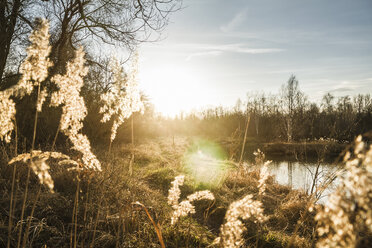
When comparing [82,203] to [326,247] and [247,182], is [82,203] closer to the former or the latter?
[326,247]

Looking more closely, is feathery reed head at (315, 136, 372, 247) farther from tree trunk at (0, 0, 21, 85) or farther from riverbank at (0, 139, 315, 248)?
tree trunk at (0, 0, 21, 85)

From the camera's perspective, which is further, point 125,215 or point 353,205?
point 125,215

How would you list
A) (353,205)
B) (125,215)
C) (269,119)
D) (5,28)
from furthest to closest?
(269,119) → (5,28) → (125,215) → (353,205)

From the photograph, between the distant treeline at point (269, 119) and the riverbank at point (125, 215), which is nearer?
the riverbank at point (125, 215)

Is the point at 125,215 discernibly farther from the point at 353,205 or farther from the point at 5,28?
the point at 5,28

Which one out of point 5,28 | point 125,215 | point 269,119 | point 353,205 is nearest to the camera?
point 353,205

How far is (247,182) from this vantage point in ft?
26.7

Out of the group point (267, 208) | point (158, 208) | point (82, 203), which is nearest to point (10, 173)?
point (82, 203)

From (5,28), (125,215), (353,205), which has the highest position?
(5,28)

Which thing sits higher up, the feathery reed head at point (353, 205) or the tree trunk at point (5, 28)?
the tree trunk at point (5, 28)

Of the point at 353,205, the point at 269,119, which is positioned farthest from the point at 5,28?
the point at 269,119

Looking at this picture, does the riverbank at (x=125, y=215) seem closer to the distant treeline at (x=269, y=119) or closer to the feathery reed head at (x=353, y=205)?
the feathery reed head at (x=353, y=205)

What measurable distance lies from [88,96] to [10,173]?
25.4ft

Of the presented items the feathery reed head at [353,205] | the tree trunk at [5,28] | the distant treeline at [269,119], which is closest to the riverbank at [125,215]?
the feathery reed head at [353,205]
